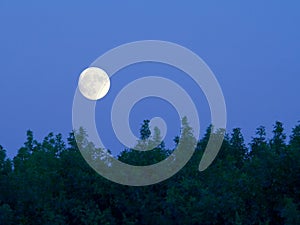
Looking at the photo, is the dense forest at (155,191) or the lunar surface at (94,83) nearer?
the dense forest at (155,191)

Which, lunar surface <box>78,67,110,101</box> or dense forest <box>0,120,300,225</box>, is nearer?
dense forest <box>0,120,300,225</box>

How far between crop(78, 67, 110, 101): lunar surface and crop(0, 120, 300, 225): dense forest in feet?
5.10

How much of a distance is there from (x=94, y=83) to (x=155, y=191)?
503 centimetres

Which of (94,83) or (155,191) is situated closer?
(155,191)

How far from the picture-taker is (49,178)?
1767 centimetres

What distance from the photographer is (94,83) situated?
21.2 m

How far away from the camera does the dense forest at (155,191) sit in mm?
15273

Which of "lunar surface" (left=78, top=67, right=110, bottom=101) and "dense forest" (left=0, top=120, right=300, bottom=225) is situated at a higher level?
"lunar surface" (left=78, top=67, right=110, bottom=101)

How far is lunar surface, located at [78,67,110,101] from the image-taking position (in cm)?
1984

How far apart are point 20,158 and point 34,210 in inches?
155

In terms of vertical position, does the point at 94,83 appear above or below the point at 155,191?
above

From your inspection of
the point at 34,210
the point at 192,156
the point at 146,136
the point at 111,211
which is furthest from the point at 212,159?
the point at 34,210

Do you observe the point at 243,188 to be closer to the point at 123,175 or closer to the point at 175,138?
the point at 123,175

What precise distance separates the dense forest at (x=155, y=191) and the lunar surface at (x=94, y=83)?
1556 millimetres
